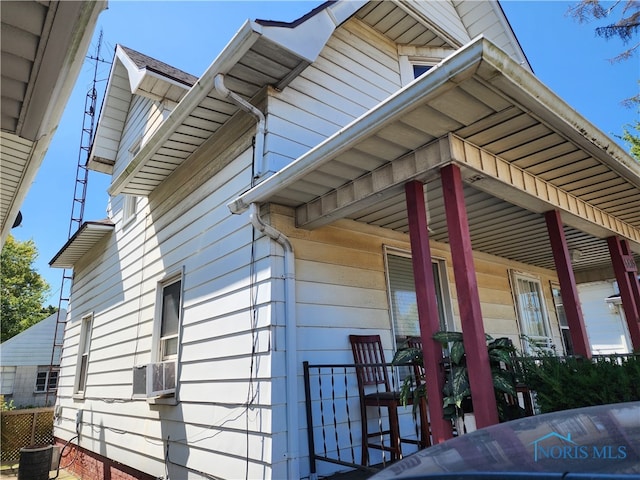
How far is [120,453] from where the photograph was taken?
18.1ft

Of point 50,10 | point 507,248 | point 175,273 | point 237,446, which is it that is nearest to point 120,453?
point 175,273

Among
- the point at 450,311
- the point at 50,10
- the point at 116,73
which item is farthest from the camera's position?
the point at 116,73

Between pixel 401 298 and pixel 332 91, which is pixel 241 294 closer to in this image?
pixel 401 298

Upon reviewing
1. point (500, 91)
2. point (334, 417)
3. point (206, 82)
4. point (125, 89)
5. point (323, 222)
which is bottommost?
point (334, 417)

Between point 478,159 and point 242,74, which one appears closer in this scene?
point 478,159

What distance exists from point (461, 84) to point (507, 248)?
13.3 feet

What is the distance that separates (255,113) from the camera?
406cm

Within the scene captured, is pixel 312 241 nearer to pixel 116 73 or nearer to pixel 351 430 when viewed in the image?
pixel 351 430

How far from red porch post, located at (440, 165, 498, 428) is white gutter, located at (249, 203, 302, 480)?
1470mm

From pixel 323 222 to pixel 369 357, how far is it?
140 cm

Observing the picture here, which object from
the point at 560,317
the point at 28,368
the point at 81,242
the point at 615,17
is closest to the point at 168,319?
the point at 81,242

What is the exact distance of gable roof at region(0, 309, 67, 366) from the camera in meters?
16.5

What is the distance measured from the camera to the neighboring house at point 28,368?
16.4 metres

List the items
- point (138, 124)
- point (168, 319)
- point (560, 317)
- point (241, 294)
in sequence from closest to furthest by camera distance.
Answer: point (241, 294), point (168, 319), point (138, 124), point (560, 317)
